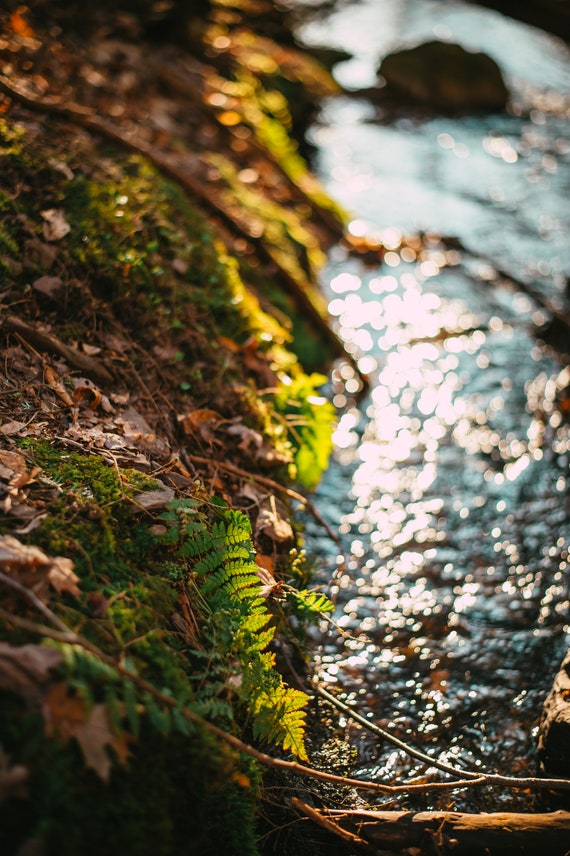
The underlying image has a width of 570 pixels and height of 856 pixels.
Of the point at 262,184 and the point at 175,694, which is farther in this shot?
the point at 262,184

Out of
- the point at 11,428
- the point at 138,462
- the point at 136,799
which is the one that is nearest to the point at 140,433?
the point at 138,462

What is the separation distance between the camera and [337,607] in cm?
390

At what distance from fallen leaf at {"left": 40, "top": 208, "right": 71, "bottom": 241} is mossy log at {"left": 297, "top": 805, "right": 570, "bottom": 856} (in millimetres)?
3609

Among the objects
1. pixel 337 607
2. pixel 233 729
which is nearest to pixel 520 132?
pixel 337 607

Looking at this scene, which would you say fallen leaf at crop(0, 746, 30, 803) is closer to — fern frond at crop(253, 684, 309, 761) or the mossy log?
fern frond at crop(253, 684, 309, 761)

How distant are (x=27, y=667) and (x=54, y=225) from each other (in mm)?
2954

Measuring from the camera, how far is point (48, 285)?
142 inches

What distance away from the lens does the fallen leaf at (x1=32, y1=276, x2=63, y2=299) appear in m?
3.58

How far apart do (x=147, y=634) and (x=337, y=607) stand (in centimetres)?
191

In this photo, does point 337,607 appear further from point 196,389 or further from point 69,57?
point 69,57

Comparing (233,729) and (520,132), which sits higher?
(520,132)

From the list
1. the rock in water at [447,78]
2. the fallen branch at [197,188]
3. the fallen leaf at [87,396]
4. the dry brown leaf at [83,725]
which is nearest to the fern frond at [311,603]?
the dry brown leaf at [83,725]

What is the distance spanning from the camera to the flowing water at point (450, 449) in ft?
11.5

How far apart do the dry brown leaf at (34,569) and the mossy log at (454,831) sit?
1.59 meters
